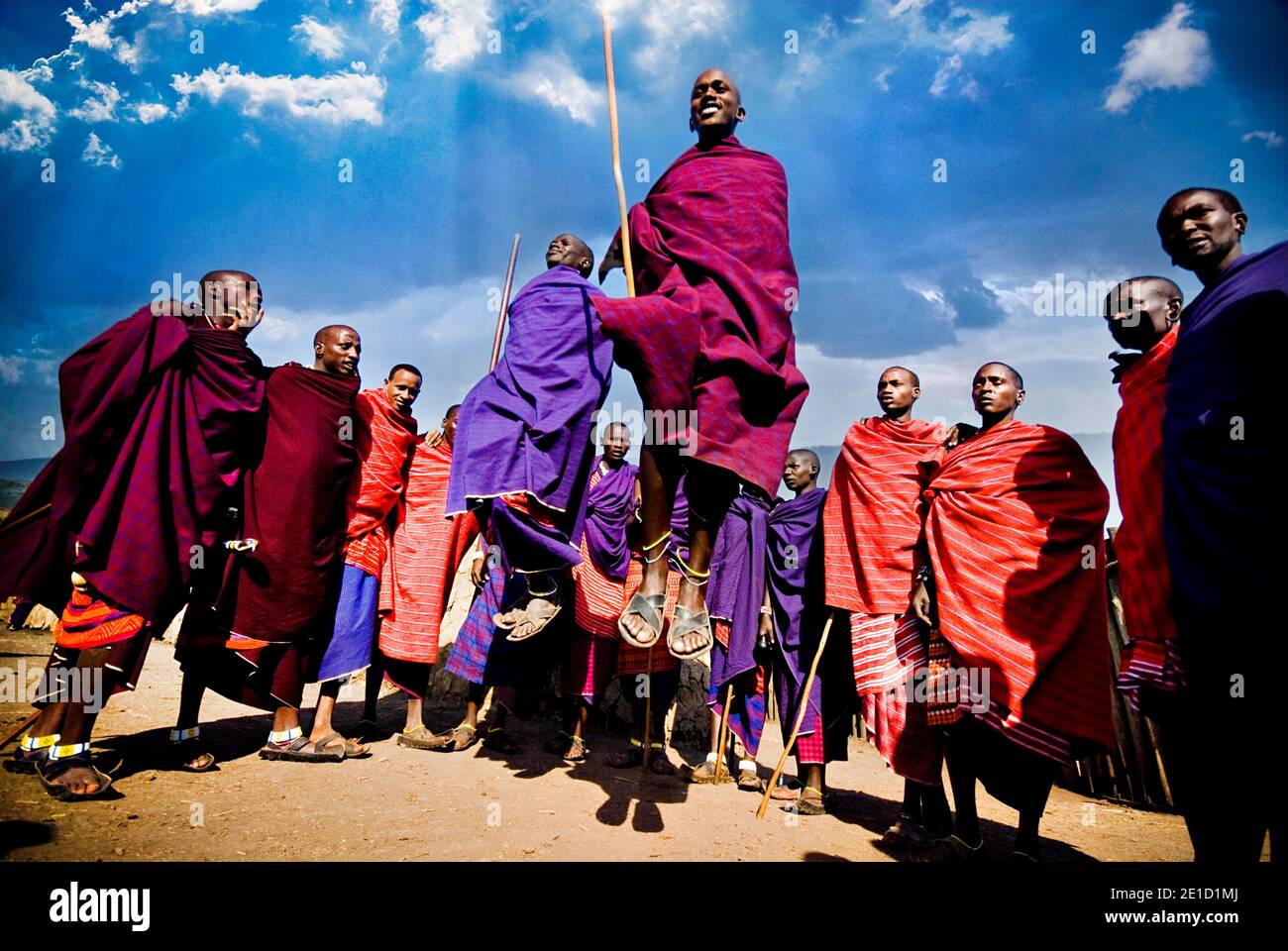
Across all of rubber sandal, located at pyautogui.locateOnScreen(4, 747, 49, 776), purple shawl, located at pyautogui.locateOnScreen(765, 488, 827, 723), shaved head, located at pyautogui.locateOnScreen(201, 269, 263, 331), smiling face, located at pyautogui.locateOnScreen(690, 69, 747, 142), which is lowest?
rubber sandal, located at pyautogui.locateOnScreen(4, 747, 49, 776)

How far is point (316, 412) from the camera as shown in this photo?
529 centimetres

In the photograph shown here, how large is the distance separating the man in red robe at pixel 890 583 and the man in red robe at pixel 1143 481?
139cm

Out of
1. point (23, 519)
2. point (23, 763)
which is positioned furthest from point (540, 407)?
point (23, 763)

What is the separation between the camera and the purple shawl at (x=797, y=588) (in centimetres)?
576

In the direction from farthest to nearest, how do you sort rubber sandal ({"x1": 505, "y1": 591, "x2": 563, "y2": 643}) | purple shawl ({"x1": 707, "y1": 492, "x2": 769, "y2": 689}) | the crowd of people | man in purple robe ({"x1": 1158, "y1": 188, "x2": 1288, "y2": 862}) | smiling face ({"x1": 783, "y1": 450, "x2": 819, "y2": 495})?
smiling face ({"x1": 783, "y1": 450, "x2": 819, "y2": 495})
purple shawl ({"x1": 707, "y1": 492, "x2": 769, "y2": 689})
rubber sandal ({"x1": 505, "y1": 591, "x2": 563, "y2": 643})
the crowd of people
man in purple robe ({"x1": 1158, "y1": 188, "x2": 1288, "y2": 862})

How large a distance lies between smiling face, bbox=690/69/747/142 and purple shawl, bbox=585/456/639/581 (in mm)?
3547

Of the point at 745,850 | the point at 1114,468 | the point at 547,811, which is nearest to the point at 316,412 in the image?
the point at 547,811

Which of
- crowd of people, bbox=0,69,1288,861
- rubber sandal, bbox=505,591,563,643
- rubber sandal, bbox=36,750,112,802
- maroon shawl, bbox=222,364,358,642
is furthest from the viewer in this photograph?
maroon shawl, bbox=222,364,358,642

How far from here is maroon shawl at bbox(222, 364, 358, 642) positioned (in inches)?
190

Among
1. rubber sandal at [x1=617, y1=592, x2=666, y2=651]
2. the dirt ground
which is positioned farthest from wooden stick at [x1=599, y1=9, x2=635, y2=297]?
the dirt ground

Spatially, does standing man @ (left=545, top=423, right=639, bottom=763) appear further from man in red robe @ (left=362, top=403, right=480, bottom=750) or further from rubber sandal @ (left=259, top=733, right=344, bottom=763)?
rubber sandal @ (left=259, top=733, right=344, bottom=763)

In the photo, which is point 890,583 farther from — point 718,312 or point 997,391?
point 718,312

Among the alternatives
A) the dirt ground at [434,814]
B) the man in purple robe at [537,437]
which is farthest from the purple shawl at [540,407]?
the dirt ground at [434,814]
